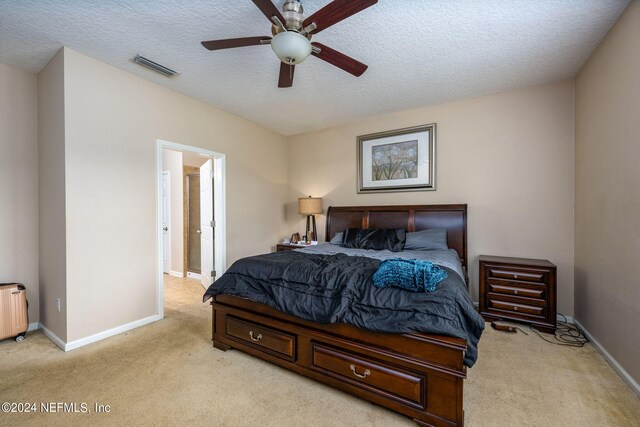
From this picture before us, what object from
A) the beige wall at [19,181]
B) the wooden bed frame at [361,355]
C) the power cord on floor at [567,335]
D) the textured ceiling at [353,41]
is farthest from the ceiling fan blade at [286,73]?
the power cord on floor at [567,335]

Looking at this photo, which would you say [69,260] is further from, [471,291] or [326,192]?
[471,291]

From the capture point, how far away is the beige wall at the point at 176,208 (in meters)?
5.25

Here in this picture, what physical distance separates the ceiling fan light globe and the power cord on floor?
11.2 feet

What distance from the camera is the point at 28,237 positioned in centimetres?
292

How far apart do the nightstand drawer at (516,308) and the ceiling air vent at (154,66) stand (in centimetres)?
436

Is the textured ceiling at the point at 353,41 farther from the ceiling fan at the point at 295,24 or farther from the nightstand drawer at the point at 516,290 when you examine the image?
the nightstand drawer at the point at 516,290

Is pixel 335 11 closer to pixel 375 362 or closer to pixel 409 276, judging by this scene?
pixel 409 276

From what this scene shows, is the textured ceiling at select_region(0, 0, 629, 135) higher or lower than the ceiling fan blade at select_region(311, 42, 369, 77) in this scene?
higher

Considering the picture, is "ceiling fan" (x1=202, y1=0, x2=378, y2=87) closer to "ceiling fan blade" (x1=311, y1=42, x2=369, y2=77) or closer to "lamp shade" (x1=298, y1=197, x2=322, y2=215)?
"ceiling fan blade" (x1=311, y1=42, x2=369, y2=77)

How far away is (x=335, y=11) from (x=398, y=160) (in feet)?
8.99

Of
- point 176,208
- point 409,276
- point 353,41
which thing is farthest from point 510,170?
point 176,208

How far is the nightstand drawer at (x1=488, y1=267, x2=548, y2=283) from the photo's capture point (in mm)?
2828

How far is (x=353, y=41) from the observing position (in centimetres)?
238

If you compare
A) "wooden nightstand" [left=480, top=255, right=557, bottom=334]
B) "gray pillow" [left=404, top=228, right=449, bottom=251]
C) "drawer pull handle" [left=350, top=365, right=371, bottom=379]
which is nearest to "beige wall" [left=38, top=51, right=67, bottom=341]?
"drawer pull handle" [left=350, top=365, right=371, bottom=379]
